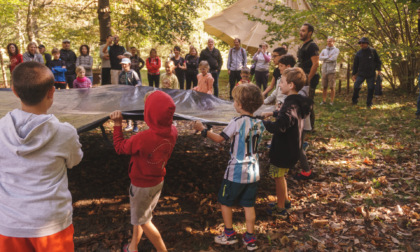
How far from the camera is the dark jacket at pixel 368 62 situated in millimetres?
8297

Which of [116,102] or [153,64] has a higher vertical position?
[153,64]

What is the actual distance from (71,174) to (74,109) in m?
1.01

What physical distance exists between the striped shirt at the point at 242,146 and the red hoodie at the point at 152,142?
562 mm

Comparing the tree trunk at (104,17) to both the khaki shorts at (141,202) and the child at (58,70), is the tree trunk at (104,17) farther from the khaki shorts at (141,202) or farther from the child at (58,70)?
the khaki shorts at (141,202)

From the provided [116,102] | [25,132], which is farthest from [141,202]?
[116,102]

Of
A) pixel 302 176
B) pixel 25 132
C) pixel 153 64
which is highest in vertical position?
pixel 153 64

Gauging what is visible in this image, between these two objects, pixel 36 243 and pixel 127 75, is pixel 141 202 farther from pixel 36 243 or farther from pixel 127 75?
pixel 127 75

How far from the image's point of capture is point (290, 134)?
10.4 feet

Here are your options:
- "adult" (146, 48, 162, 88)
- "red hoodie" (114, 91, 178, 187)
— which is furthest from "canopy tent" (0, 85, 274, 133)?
"adult" (146, 48, 162, 88)

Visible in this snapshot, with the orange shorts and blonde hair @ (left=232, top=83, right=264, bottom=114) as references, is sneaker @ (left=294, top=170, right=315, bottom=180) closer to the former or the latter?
blonde hair @ (left=232, top=83, right=264, bottom=114)

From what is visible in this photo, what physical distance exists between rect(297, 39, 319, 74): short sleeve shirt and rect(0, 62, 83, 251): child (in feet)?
14.1

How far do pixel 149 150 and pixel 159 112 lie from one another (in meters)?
0.31

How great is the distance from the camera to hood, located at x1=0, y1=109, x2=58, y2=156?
1.54 m

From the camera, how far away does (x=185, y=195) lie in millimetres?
3934
